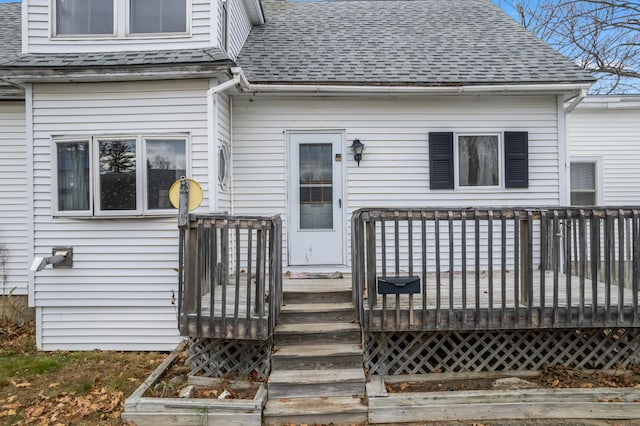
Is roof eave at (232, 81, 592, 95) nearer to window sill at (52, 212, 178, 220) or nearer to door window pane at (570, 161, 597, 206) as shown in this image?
window sill at (52, 212, 178, 220)

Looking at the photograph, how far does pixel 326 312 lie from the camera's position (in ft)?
15.6

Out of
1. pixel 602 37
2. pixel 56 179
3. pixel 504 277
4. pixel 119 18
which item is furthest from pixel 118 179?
pixel 602 37

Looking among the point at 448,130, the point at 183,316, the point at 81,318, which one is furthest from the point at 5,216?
the point at 448,130

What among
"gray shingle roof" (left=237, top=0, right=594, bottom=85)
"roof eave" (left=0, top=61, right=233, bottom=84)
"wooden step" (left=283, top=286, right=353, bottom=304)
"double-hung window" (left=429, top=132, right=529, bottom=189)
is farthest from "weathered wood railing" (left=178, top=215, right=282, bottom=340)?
"double-hung window" (left=429, top=132, right=529, bottom=189)

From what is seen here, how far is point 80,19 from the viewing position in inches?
234

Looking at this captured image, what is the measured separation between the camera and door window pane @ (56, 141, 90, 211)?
18.8ft

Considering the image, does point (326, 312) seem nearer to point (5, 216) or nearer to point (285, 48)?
point (285, 48)

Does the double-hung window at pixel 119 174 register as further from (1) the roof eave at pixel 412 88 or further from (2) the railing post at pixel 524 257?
(2) the railing post at pixel 524 257

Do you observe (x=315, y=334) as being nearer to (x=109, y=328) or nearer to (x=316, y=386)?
(x=316, y=386)

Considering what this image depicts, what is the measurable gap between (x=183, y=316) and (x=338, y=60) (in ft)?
15.4

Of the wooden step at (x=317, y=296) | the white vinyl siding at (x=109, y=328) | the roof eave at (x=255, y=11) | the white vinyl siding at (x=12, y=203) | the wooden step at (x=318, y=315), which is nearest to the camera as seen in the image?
the wooden step at (x=318, y=315)

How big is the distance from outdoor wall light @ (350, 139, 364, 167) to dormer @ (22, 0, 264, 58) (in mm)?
2297

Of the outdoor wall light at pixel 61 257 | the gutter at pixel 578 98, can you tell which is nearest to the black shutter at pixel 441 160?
the gutter at pixel 578 98

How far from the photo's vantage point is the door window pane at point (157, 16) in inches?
233
